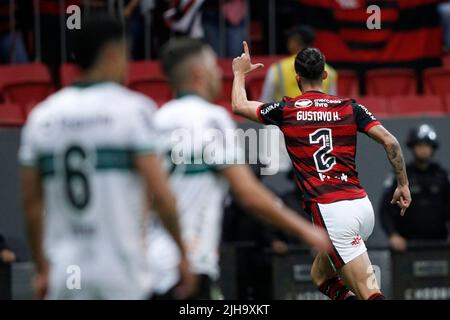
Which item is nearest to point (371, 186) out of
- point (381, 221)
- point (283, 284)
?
point (381, 221)

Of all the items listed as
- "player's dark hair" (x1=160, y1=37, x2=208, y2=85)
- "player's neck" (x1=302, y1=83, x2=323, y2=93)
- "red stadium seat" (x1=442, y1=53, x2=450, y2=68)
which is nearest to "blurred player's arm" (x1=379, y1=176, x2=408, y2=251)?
"red stadium seat" (x1=442, y1=53, x2=450, y2=68)

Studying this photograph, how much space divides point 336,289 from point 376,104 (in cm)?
440

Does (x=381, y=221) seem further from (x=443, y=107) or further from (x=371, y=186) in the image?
(x=443, y=107)

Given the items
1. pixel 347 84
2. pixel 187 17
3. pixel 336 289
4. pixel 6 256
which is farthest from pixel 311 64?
pixel 187 17

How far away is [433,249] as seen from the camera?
38.4ft

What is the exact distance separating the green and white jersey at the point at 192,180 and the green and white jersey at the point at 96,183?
305mm

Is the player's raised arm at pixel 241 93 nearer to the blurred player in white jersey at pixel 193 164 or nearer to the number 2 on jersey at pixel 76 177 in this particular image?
the blurred player in white jersey at pixel 193 164

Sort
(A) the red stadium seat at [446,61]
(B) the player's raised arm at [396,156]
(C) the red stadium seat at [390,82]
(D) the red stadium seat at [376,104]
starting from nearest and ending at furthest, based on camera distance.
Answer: (B) the player's raised arm at [396,156] → (D) the red stadium seat at [376,104] → (C) the red stadium seat at [390,82] → (A) the red stadium seat at [446,61]

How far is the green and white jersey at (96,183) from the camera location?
5.03 meters

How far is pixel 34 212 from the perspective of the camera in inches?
207

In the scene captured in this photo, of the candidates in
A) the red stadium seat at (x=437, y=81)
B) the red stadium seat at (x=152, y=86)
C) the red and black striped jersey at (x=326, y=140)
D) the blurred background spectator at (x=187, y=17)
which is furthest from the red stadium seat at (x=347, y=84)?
the red and black striped jersey at (x=326, y=140)
